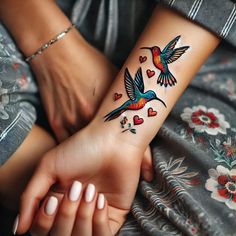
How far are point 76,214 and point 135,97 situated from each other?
0.75 ft

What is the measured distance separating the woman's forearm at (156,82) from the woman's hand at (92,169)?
0.08 ft

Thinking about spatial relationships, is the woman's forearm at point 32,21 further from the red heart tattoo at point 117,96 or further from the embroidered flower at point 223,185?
the embroidered flower at point 223,185

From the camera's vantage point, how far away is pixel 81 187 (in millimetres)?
682

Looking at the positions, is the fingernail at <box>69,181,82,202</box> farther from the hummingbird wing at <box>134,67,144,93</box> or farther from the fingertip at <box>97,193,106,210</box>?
the hummingbird wing at <box>134,67,144,93</box>

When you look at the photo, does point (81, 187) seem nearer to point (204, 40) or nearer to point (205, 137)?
point (205, 137)

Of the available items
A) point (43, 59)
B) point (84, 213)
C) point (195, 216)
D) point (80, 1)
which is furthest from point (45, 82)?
point (195, 216)

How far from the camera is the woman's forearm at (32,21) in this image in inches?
32.2

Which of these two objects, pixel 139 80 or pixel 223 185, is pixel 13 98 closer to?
pixel 139 80

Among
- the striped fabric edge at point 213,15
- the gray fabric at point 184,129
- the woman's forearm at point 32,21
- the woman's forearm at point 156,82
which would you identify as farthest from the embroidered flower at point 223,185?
the woman's forearm at point 32,21

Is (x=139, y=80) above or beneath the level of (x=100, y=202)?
above

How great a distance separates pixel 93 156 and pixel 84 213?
0.10 m

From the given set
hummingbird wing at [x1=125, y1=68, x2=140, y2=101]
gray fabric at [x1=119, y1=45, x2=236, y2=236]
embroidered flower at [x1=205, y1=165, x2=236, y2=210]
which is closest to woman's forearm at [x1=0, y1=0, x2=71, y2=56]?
hummingbird wing at [x1=125, y1=68, x2=140, y2=101]

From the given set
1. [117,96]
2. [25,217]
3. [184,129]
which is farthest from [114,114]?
[25,217]

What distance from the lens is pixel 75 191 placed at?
675 millimetres
